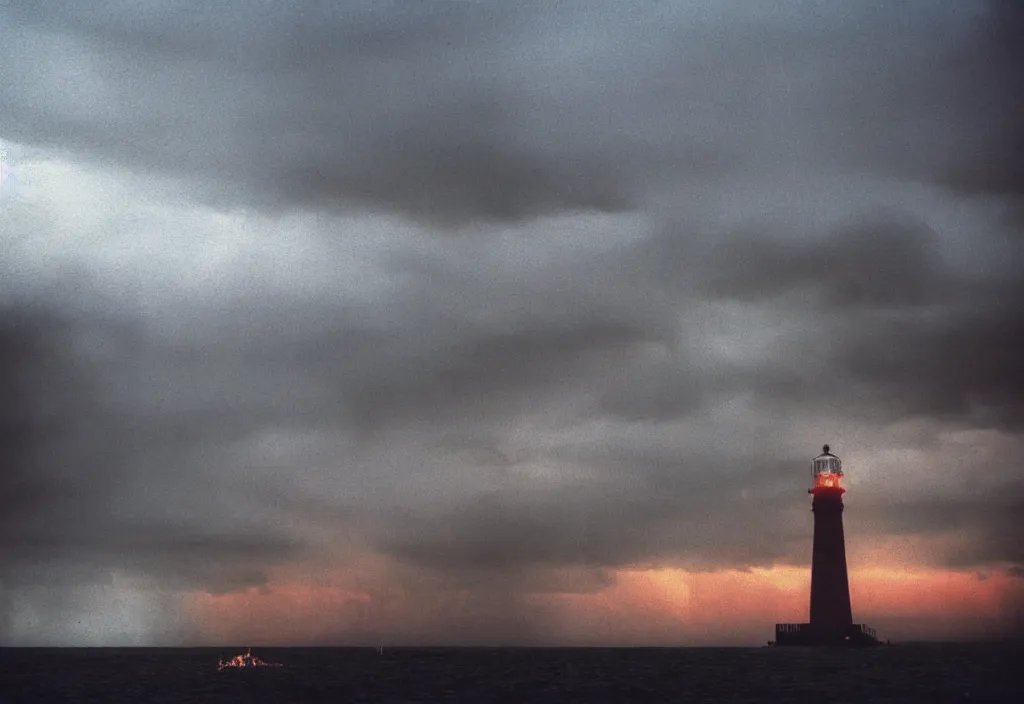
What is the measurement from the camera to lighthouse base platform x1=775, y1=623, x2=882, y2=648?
370ft

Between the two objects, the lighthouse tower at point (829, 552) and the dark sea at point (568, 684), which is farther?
the lighthouse tower at point (829, 552)

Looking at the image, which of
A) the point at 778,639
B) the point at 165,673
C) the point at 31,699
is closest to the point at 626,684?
the point at 778,639

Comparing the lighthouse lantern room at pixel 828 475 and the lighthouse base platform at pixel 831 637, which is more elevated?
the lighthouse lantern room at pixel 828 475

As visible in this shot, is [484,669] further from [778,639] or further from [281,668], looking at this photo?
[778,639]

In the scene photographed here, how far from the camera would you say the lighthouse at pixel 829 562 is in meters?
109

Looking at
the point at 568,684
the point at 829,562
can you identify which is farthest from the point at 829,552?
the point at 568,684

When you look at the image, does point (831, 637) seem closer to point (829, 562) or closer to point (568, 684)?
point (829, 562)

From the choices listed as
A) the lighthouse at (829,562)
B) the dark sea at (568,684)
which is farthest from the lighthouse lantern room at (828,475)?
the dark sea at (568,684)

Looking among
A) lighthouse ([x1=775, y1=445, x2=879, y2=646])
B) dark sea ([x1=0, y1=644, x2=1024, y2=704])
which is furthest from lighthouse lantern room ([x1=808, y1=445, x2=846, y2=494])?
dark sea ([x1=0, y1=644, x2=1024, y2=704])

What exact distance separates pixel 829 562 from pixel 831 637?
29.9 feet

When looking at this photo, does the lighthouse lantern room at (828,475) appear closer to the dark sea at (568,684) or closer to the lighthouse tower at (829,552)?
the lighthouse tower at (829,552)

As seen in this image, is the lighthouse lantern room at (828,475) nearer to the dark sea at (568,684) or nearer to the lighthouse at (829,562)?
the lighthouse at (829,562)

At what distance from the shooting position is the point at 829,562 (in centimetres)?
10944

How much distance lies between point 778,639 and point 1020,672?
2671 cm
